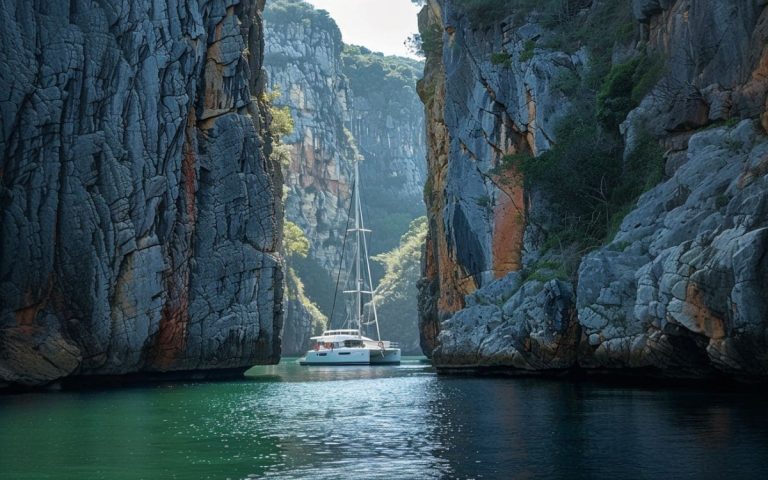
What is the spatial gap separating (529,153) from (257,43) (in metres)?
14.4

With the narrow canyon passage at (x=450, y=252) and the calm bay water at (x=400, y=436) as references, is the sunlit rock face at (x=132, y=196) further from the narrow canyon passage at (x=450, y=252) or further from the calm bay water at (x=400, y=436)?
the calm bay water at (x=400, y=436)

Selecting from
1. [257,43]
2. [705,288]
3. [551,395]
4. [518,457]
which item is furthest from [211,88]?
[518,457]

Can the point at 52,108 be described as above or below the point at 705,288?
above

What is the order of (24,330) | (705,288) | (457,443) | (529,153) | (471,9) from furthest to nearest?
1. (471,9)
2. (529,153)
3. (24,330)
4. (705,288)
5. (457,443)

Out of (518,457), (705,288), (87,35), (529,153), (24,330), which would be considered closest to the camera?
(518,457)

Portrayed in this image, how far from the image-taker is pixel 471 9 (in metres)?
48.2

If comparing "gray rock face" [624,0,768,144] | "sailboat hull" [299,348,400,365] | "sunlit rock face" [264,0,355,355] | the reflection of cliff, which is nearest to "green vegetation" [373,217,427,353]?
the reflection of cliff

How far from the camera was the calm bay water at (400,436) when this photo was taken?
489 inches

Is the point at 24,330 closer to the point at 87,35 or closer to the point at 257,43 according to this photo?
the point at 87,35

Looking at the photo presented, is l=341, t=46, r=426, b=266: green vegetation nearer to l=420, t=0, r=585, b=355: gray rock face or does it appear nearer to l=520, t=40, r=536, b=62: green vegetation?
l=420, t=0, r=585, b=355: gray rock face

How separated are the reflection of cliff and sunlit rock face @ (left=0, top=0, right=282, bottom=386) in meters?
57.0

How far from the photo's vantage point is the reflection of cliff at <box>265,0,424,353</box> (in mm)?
116312

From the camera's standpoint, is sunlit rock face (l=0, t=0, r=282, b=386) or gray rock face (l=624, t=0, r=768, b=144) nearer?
gray rock face (l=624, t=0, r=768, b=144)

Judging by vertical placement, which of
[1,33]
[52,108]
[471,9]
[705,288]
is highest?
[471,9]
